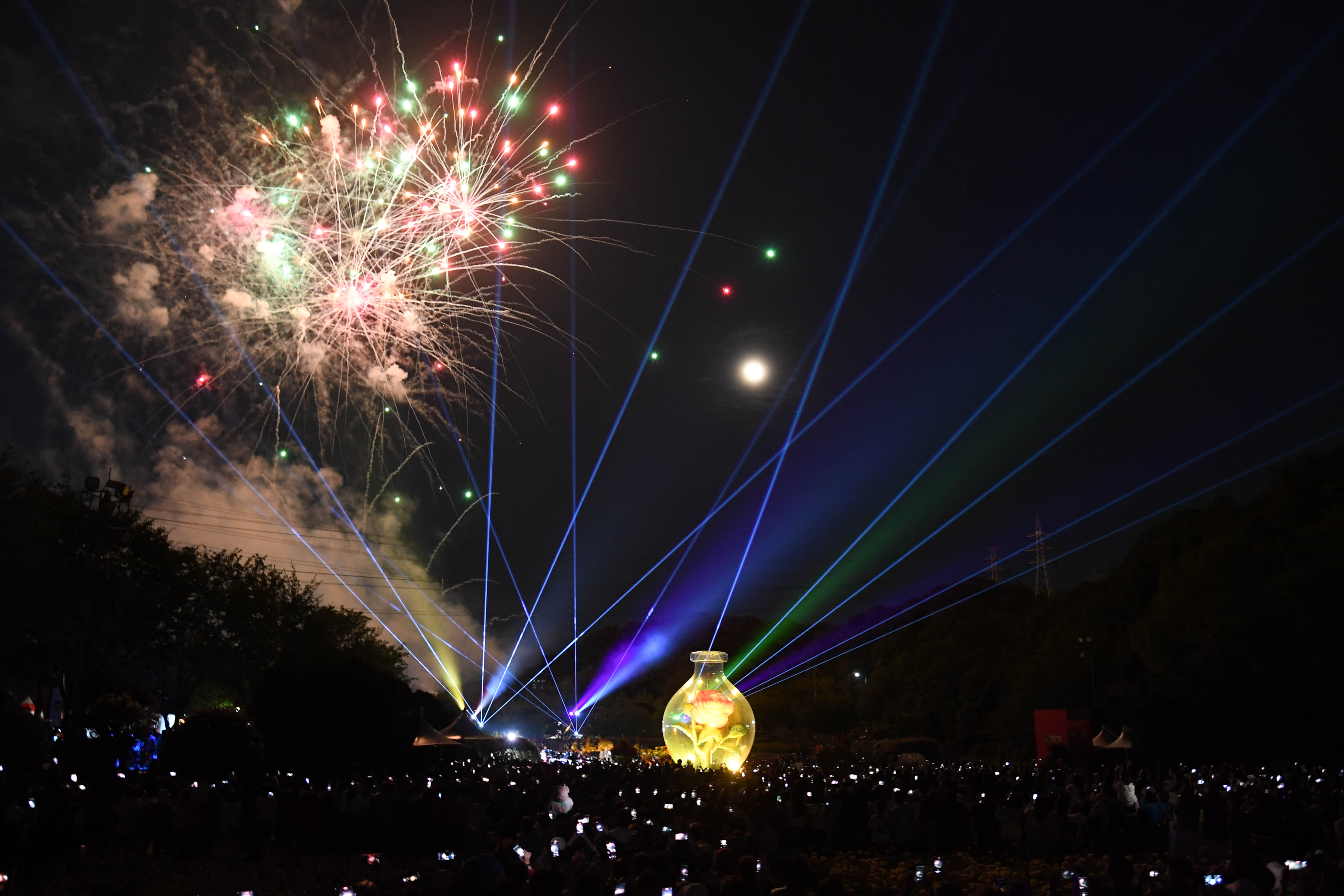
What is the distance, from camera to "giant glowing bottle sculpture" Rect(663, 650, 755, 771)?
2703cm

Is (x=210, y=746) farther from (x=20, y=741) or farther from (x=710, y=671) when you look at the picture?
(x=710, y=671)

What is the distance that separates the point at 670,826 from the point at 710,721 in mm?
14739

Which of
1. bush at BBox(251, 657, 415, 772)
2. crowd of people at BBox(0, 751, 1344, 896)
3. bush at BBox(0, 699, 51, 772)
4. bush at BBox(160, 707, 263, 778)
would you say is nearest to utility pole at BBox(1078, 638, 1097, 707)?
crowd of people at BBox(0, 751, 1344, 896)

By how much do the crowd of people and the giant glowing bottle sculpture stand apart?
6.51m

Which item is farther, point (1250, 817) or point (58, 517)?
point (58, 517)

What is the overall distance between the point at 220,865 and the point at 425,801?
2.94m

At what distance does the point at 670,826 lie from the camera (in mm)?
12672

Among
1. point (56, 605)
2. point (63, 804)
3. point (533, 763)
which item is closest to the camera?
point (63, 804)

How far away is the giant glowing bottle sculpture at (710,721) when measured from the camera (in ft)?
88.7

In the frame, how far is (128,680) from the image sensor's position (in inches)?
1576

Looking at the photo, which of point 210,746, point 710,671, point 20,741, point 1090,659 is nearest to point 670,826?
point 20,741

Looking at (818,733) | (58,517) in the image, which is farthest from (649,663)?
(58,517)

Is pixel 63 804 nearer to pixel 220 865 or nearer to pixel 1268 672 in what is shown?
pixel 220 865

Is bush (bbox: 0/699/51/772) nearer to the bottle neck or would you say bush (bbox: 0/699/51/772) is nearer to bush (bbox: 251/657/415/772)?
bush (bbox: 251/657/415/772)
